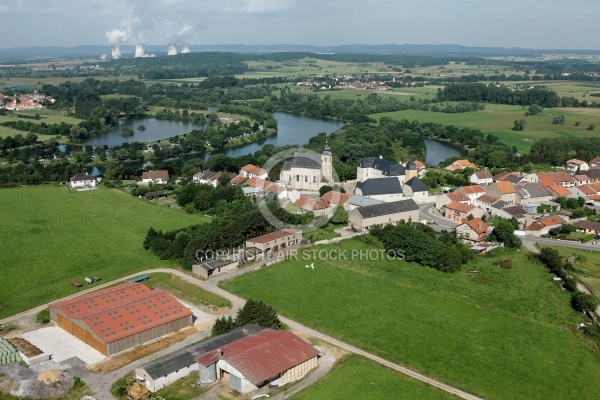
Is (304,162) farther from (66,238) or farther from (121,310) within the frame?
(121,310)

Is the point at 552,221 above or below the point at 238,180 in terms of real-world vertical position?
below

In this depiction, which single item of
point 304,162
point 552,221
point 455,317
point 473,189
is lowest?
point 455,317

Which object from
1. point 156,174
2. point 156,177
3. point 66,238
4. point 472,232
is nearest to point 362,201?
point 472,232

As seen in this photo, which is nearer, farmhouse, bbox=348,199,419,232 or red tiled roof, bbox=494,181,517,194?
farmhouse, bbox=348,199,419,232

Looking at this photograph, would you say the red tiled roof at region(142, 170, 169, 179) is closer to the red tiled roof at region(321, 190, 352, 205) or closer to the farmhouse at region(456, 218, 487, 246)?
the red tiled roof at region(321, 190, 352, 205)

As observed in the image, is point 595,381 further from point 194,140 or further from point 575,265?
point 194,140

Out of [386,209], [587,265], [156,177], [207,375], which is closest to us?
[207,375]

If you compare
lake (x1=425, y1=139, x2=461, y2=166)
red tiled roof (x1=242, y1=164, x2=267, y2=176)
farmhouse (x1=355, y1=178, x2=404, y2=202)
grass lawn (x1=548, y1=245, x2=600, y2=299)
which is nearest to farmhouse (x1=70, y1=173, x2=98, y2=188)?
red tiled roof (x1=242, y1=164, x2=267, y2=176)
